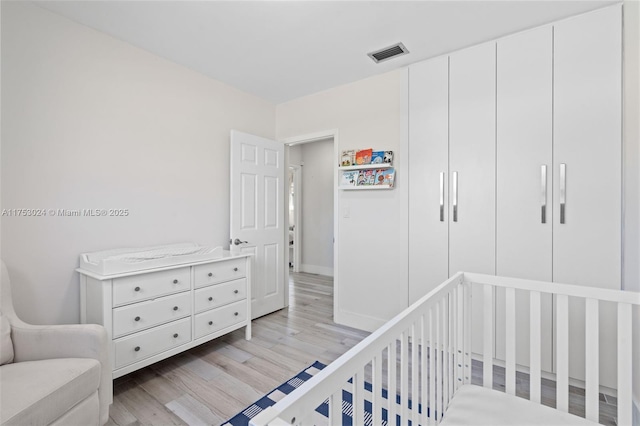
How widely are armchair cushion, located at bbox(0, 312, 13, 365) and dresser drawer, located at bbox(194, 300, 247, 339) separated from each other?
1044 millimetres

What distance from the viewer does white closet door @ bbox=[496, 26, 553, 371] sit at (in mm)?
2105

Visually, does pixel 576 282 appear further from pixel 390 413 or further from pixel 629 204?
pixel 390 413

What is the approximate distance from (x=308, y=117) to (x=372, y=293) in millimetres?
2050

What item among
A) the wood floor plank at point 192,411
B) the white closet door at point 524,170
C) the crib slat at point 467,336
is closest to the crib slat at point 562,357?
the crib slat at point 467,336

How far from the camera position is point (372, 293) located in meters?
2.95

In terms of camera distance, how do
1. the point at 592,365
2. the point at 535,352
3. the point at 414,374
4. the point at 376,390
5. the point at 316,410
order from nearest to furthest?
the point at 376,390, the point at 414,374, the point at 592,365, the point at 535,352, the point at 316,410

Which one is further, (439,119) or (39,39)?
(439,119)

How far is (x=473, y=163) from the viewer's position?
7.84 ft

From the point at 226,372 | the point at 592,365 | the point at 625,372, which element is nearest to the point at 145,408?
the point at 226,372

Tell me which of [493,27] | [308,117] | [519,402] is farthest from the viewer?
[308,117]

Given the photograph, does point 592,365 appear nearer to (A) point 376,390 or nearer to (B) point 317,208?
(A) point 376,390

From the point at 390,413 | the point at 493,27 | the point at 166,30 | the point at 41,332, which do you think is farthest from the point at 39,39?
A: the point at 493,27

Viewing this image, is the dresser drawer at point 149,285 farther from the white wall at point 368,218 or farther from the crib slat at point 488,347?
the crib slat at point 488,347

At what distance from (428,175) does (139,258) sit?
92.7 inches
